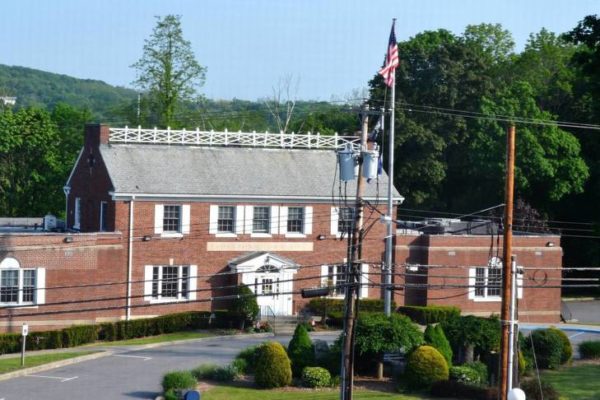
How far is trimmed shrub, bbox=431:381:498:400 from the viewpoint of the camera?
37.8m

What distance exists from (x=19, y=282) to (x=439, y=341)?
18.9 metres

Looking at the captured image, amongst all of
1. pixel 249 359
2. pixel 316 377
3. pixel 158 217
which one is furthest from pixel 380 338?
pixel 158 217

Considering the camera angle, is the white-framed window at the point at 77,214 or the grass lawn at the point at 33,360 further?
the white-framed window at the point at 77,214

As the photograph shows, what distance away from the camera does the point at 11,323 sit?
48.3 m

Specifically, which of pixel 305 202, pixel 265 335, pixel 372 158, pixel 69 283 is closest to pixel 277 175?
pixel 305 202

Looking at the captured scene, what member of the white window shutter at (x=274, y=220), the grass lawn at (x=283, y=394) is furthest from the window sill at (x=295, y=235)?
the grass lawn at (x=283, y=394)

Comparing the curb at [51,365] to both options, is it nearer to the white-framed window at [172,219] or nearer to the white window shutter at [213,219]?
the white-framed window at [172,219]

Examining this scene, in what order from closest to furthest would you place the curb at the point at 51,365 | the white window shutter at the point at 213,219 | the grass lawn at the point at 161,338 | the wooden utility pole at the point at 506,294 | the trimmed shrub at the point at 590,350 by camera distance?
the wooden utility pole at the point at 506,294 < the curb at the point at 51,365 < the trimmed shrub at the point at 590,350 < the grass lawn at the point at 161,338 < the white window shutter at the point at 213,219

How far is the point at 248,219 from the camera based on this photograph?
183 feet

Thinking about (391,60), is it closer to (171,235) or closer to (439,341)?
(439,341)

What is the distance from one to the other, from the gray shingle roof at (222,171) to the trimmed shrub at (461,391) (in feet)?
51.6

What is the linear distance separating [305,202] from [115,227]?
393 inches

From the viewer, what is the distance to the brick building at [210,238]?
50344mm

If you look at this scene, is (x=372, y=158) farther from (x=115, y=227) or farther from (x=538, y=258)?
(x=538, y=258)
